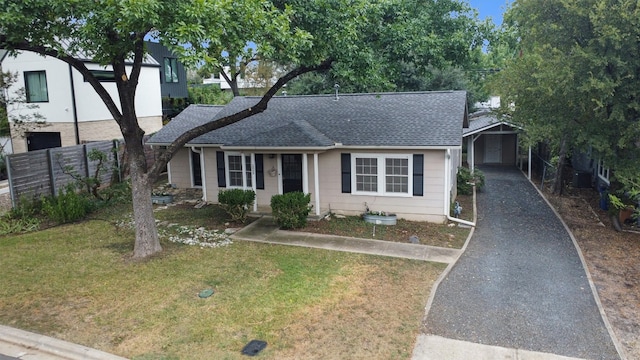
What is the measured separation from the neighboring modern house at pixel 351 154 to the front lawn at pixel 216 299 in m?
3.69

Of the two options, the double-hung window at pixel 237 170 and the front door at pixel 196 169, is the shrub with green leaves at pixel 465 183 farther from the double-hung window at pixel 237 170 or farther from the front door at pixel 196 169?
the front door at pixel 196 169

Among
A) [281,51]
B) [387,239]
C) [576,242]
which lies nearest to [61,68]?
[281,51]

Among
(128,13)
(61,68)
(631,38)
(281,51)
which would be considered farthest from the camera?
(61,68)

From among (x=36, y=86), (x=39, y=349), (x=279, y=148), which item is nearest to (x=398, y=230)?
(x=279, y=148)

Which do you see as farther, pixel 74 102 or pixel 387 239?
pixel 74 102

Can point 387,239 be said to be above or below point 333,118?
below

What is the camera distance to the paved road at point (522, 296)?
744 centimetres

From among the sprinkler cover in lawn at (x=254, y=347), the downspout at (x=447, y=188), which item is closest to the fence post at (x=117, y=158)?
the downspout at (x=447, y=188)

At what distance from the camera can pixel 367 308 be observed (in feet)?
27.7

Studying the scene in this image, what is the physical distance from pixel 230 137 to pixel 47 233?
6.35m

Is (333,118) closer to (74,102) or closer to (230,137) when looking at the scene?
(230,137)

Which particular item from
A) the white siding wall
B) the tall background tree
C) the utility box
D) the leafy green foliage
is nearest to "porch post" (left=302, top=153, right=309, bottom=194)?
the white siding wall

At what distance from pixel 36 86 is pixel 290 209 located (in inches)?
660

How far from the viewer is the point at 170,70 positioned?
32469 mm
